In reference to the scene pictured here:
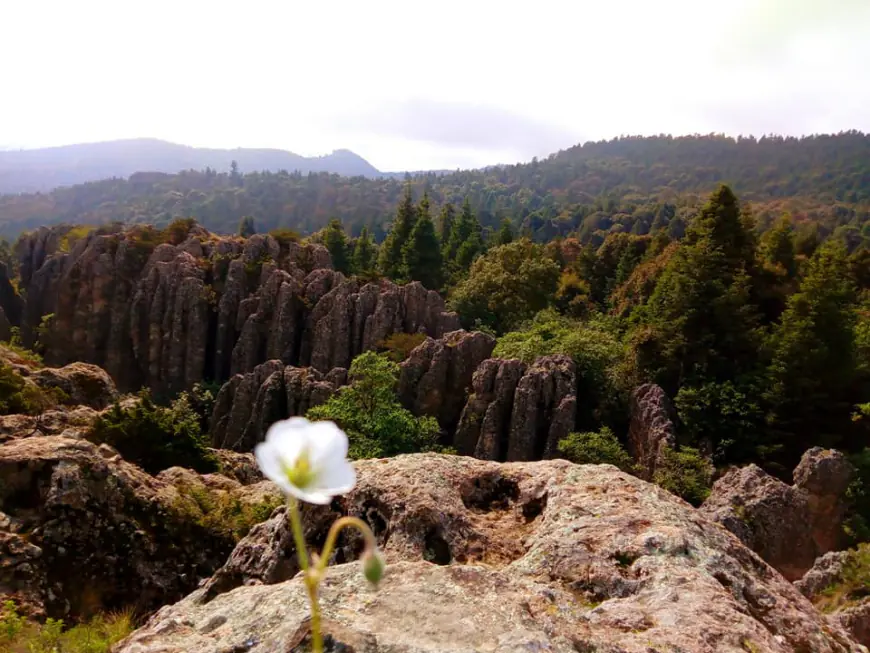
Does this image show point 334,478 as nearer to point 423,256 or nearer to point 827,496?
point 827,496

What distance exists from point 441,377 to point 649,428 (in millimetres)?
8484

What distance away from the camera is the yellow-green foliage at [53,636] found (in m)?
4.51

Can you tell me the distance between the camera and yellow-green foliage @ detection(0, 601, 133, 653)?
A: 451 cm

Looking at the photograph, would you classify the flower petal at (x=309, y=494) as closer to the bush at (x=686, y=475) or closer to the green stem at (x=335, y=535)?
the green stem at (x=335, y=535)

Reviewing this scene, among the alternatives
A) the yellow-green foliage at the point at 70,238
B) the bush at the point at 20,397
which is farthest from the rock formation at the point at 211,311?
the bush at the point at 20,397

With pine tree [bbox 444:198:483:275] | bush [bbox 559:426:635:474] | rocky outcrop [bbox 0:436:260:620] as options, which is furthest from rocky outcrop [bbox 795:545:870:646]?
pine tree [bbox 444:198:483:275]

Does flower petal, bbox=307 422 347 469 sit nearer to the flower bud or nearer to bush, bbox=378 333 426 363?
the flower bud

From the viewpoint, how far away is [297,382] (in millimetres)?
23656

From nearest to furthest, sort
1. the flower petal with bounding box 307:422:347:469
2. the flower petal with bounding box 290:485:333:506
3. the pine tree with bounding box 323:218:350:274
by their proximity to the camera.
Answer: the flower petal with bounding box 290:485:333:506 → the flower petal with bounding box 307:422:347:469 → the pine tree with bounding box 323:218:350:274

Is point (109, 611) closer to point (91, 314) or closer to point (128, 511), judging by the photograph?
point (128, 511)

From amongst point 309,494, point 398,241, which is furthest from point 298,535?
point 398,241

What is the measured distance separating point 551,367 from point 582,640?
17660 millimetres

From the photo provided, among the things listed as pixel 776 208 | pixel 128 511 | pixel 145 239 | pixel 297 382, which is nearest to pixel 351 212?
pixel 776 208

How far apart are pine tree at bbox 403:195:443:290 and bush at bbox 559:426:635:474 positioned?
92.7ft
